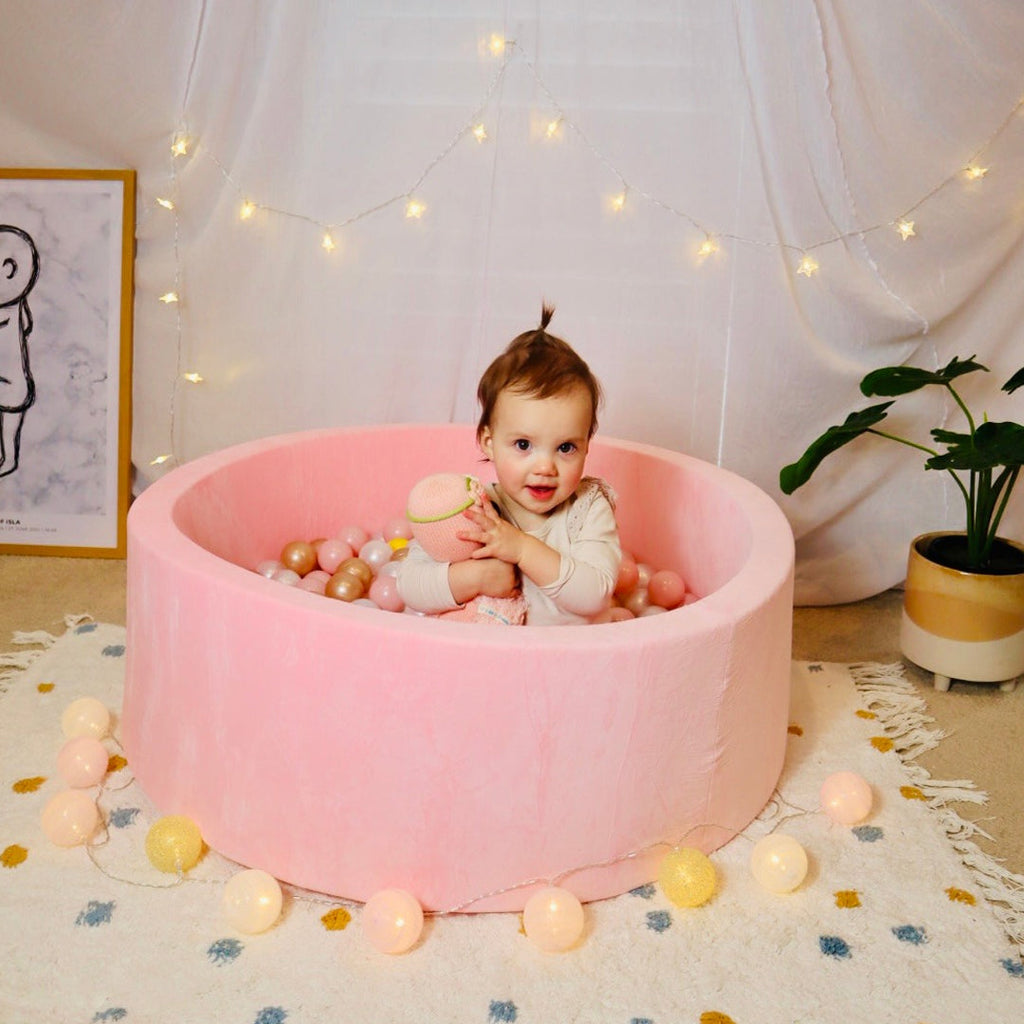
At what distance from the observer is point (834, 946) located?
129cm

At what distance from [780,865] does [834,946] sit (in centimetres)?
11

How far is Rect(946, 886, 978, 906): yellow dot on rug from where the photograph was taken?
138 centimetres

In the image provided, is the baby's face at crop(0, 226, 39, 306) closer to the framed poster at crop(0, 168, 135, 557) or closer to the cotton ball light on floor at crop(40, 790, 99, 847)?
the framed poster at crop(0, 168, 135, 557)

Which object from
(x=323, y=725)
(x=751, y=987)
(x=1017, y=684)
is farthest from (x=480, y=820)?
(x=1017, y=684)

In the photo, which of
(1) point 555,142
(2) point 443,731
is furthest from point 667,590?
(1) point 555,142

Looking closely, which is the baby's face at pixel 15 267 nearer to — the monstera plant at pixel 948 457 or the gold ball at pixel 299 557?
the gold ball at pixel 299 557

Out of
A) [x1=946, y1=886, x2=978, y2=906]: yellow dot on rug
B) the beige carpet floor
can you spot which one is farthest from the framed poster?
[x1=946, y1=886, x2=978, y2=906]: yellow dot on rug

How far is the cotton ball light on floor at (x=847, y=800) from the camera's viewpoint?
1.52 metres

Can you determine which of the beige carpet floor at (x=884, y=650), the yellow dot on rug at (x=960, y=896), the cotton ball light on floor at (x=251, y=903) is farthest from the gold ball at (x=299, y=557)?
the yellow dot on rug at (x=960, y=896)

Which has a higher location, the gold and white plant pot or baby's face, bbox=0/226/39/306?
baby's face, bbox=0/226/39/306

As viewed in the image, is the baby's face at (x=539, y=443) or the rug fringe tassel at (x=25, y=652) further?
the rug fringe tassel at (x=25, y=652)

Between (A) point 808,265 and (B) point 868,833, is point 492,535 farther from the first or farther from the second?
(A) point 808,265

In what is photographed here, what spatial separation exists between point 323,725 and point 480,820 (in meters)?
0.21

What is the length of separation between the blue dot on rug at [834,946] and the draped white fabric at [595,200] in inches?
44.6
